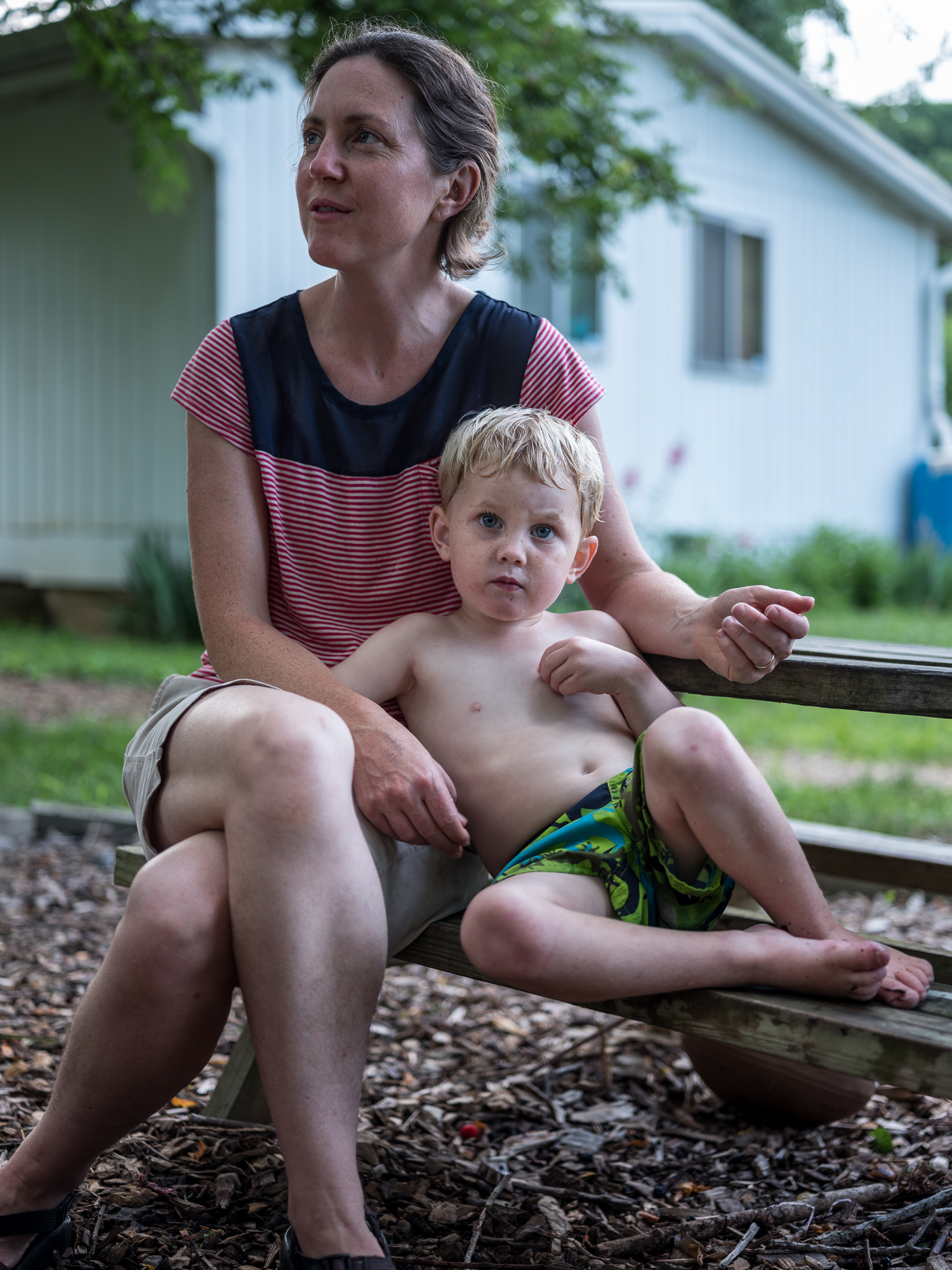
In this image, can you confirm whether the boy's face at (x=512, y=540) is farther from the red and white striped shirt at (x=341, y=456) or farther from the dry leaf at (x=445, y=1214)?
the dry leaf at (x=445, y=1214)

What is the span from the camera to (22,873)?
4.18 meters

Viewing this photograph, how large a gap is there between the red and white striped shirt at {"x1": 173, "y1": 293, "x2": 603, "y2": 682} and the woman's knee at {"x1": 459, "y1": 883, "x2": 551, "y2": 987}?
71 centimetres

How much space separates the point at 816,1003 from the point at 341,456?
4.00ft

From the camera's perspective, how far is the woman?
174 centimetres

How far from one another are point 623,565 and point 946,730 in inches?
212

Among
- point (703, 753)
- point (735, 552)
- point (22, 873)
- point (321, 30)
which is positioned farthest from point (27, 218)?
point (703, 753)

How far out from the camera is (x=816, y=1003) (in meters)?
1.74

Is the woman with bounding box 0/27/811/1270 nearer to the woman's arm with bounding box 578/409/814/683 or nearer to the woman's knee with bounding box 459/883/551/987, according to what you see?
the woman's arm with bounding box 578/409/814/683

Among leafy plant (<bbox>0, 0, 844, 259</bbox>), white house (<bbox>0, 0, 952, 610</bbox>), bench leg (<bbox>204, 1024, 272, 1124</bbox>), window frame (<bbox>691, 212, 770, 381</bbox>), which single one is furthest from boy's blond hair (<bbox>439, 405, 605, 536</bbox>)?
window frame (<bbox>691, 212, 770, 381</bbox>)

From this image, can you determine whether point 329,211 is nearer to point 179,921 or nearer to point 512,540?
point 512,540

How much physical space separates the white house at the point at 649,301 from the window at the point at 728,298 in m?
0.03

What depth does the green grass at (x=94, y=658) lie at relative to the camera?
823cm

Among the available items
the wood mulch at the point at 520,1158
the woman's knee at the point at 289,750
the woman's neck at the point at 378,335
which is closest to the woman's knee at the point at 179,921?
the woman's knee at the point at 289,750

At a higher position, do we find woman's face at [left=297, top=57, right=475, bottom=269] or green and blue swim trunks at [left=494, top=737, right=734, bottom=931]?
woman's face at [left=297, top=57, right=475, bottom=269]
